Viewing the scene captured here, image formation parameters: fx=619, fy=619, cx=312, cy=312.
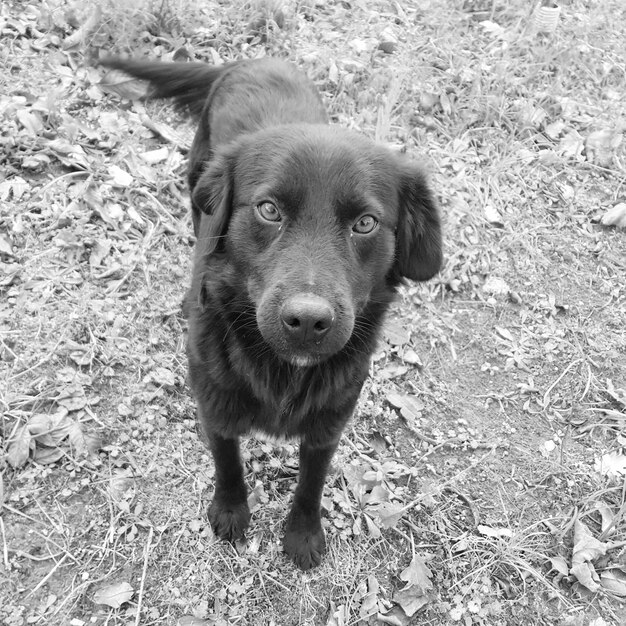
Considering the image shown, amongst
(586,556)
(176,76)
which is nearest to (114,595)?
(586,556)

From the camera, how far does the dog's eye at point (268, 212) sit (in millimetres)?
1990

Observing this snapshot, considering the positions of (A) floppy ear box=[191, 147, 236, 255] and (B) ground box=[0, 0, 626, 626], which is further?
(B) ground box=[0, 0, 626, 626]

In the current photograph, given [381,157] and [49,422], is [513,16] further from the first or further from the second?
[49,422]

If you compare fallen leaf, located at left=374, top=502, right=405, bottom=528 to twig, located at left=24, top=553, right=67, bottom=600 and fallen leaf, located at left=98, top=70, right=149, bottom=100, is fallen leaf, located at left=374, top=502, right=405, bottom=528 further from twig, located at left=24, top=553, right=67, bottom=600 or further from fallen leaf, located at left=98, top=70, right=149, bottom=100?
fallen leaf, located at left=98, top=70, right=149, bottom=100

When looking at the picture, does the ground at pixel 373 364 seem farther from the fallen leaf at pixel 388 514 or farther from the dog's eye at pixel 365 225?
the dog's eye at pixel 365 225

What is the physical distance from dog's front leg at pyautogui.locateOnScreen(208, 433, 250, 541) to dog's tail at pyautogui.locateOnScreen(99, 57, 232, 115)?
6.65ft

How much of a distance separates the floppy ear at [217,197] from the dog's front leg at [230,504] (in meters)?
0.87

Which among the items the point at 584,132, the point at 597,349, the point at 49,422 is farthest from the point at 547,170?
the point at 49,422

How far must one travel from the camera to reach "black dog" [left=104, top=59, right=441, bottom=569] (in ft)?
6.11

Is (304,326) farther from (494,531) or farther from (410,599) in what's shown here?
(494,531)

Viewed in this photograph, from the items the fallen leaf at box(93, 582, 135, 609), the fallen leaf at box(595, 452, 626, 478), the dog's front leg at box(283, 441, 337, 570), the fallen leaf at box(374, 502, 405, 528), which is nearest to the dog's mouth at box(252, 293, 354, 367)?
the dog's front leg at box(283, 441, 337, 570)

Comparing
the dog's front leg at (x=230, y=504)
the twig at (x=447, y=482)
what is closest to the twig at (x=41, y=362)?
the dog's front leg at (x=230, y=504)

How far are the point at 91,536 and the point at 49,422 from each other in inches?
20.3

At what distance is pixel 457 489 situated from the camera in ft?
9.39
